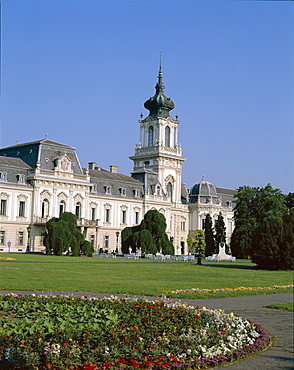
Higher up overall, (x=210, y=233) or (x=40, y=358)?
(x=210, y=233)

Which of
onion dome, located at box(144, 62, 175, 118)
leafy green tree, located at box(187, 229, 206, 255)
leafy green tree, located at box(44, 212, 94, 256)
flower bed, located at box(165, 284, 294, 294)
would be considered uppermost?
onion dome, located at box(144, 62, 175, 118)

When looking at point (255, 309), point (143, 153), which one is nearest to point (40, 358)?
point (255, 309)

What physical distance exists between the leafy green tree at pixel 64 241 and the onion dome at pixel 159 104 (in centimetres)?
3859

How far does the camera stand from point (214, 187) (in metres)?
111

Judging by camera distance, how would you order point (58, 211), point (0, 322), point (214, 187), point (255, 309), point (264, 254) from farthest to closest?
1. point (214, 187)
2. point (58, 211)
3. point (264, 254)
4. point (255, 309)
5. point (0, 322)

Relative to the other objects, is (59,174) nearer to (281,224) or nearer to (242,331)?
(281,224)

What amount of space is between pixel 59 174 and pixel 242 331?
6409 centimetres

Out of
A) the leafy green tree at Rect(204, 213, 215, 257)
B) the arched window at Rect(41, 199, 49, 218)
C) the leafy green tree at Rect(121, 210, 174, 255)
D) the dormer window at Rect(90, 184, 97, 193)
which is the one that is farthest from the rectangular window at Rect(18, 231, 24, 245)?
the leafy green tree at Rect(204, 213, 215, 257)

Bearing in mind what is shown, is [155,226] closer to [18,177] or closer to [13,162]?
[18,177]

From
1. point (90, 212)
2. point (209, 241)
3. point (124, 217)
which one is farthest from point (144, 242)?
point (209, 241)

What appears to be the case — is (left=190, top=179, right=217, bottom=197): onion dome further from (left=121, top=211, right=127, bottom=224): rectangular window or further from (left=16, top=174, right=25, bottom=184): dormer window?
(left=16, top=174, right=25, bottom=184): dormer window

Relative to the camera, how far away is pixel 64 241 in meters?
61.4

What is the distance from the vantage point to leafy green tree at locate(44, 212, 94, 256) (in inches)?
2419

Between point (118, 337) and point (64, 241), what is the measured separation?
52.9 meters
